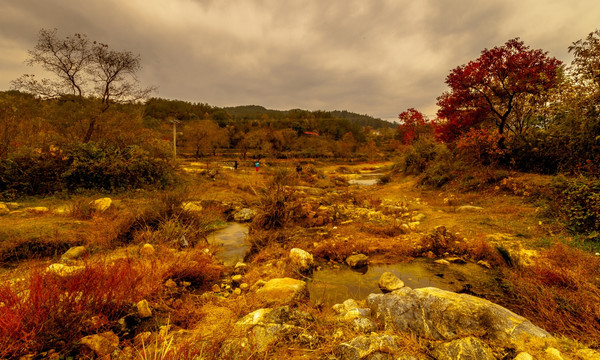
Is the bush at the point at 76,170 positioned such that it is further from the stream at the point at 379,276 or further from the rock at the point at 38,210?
the stream at the point at 379,276

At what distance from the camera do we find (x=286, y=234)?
6.45 metres

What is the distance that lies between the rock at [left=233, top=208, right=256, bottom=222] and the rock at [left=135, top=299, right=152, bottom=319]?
211 inches

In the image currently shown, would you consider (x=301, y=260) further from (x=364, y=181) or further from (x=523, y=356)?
(x=364, y=181)

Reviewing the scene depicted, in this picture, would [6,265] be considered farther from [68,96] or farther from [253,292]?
[68,96]

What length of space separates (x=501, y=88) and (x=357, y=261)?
10.4 m

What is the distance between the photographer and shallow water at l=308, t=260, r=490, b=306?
13.2 feet

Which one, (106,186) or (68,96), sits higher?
(68,96)

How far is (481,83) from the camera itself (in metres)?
9.90

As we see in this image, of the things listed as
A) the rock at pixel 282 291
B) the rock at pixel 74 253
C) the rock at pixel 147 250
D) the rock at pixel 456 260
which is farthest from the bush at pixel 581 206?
the rock at pixel 74 253

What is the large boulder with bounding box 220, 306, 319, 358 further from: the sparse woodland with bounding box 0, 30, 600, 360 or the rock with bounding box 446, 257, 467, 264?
the rock with bounding box 446, 257, 467, 264

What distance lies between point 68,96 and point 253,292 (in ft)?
49.2

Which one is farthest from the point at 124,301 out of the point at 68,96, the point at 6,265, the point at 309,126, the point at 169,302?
the point at 309,126

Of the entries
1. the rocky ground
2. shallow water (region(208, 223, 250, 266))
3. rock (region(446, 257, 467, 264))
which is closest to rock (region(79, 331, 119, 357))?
the rocky ground

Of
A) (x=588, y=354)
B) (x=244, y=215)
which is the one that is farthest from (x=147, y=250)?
(x=588, y=354)
